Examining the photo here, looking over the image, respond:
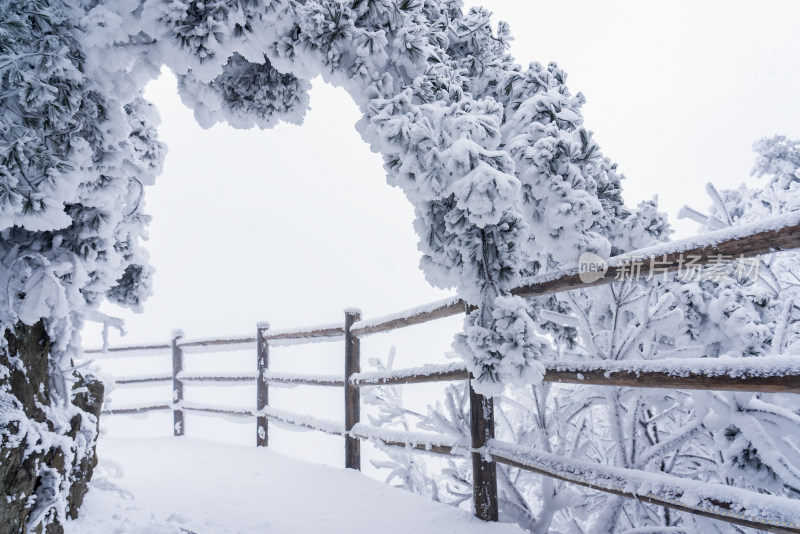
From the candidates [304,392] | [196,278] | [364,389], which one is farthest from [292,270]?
[364,389]

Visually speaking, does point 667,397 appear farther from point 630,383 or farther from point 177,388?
point 177,388

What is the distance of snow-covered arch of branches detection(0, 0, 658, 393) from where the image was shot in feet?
5.94

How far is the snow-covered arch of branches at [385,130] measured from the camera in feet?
5.94

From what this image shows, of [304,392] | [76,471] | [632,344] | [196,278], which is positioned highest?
[196,278]

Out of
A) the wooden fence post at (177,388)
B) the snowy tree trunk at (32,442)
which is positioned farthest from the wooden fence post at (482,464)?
the wooden fence post at (177,388)

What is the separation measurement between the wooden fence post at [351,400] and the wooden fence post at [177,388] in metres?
3.75

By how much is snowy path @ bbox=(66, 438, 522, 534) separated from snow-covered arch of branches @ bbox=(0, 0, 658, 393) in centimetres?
145

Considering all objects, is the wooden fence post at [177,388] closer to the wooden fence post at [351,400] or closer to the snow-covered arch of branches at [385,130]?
the wooden fence post at [351,400]

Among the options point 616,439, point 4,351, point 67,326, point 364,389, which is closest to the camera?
point 4,351

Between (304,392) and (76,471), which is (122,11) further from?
(304,392)

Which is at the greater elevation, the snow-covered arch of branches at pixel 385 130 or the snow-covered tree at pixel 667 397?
the snow-covered arch of branches at pixel 385 130

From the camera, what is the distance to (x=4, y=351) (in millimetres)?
2205

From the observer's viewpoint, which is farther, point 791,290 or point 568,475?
point 791,290

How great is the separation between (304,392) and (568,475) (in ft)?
207
